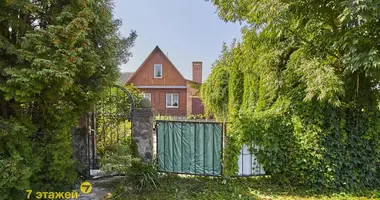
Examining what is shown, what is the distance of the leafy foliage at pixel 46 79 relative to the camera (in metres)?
2.42

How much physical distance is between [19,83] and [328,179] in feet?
15.6

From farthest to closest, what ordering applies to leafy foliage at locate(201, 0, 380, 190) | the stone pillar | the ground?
the stone pillar, the ground, leafy foliage at locate(201, 0, 380, 190)

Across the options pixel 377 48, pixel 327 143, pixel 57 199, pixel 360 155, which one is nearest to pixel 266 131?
pixel 327 143

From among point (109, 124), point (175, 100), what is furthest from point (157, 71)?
point (109, 124)

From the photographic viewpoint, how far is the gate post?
4227mm

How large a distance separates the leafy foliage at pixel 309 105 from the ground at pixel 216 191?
0.17 meters

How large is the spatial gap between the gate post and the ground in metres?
0.71

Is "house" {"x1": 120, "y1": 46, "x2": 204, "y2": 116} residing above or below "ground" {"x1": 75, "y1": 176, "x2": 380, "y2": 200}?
above

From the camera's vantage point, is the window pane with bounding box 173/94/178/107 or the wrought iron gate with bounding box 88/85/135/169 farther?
the window pane with bounding box 173/94/178/107

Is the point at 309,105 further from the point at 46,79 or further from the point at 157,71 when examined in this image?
the point at 157,71

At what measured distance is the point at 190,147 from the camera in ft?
14.4

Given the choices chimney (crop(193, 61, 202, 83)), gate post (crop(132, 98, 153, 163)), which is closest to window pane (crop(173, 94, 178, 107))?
chimney (crop(193, 61, 202, 83))

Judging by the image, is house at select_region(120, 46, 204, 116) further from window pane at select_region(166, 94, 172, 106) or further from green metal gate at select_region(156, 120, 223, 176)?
green metal gate at select_region(156, 120, 223, 176)

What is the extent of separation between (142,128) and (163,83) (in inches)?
515
